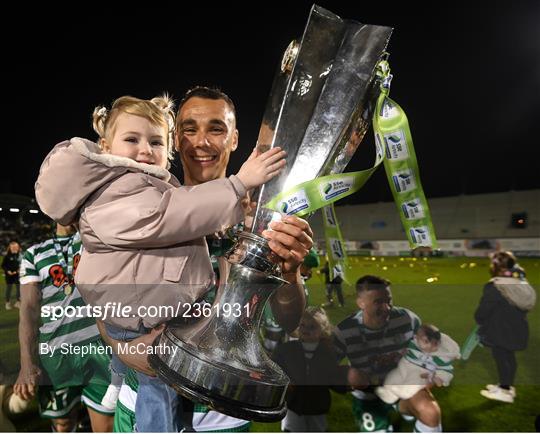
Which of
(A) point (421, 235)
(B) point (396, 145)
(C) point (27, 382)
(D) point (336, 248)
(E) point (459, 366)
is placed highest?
(B) point (396, 145)

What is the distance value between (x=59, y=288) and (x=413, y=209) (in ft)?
3.99

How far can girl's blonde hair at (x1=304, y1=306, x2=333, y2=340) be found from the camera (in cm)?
149

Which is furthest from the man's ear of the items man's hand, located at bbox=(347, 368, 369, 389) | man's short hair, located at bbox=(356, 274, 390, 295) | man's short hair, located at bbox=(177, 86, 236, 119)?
man's hand, located at bbox=(347, 368, 369, 389)

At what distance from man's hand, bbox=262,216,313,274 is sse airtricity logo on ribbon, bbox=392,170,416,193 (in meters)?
0.30

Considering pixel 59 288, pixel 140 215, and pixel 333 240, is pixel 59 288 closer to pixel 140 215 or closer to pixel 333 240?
pixel 140 215

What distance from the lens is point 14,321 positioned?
1.45 m

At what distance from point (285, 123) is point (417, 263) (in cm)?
1026

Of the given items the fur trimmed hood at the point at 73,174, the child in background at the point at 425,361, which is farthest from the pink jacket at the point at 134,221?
the child in background at the point at 425,361

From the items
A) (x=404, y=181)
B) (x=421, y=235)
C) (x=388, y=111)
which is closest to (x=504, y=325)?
(x=421, y=235)

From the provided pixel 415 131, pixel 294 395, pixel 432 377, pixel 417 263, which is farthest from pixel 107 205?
pixel 417 263

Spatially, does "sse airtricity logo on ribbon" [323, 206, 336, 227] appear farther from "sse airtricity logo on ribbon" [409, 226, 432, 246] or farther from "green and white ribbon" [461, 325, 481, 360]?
"green and white ribbon" [461, 325, 481, 360]

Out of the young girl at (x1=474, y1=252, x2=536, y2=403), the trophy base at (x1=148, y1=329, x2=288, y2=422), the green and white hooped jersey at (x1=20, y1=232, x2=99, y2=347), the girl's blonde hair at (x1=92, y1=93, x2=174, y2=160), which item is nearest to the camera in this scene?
the trophy base at (x1=148, y1=329, x2=288, y2=422)

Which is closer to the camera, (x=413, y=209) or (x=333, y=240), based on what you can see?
(x=413, y=209)

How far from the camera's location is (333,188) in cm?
98
